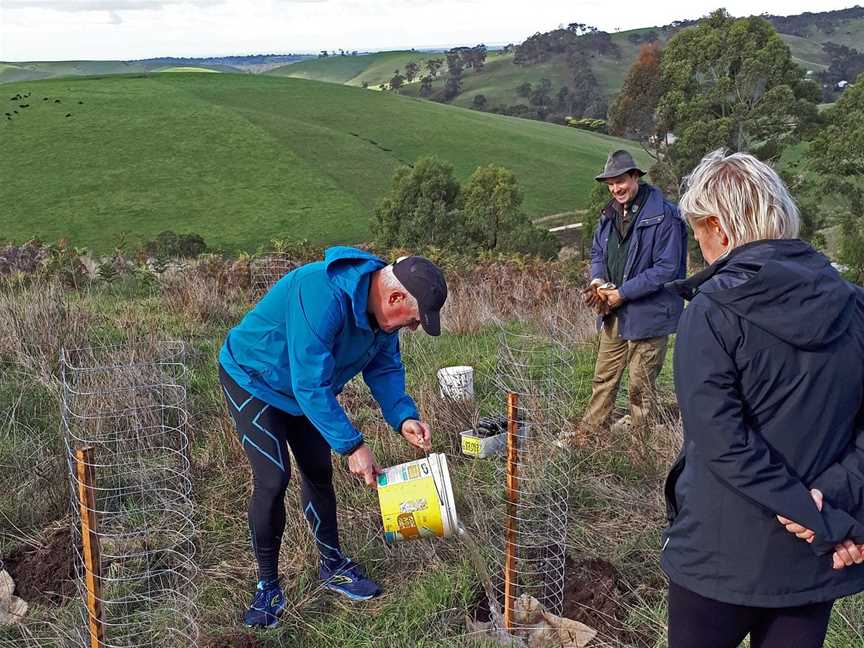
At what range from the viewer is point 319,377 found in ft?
8.13

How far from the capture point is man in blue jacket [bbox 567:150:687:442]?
13.9ft

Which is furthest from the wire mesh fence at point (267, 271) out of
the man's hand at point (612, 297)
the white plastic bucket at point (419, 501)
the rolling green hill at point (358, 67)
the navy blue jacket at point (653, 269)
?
the rolling green hill at point (358, 67)

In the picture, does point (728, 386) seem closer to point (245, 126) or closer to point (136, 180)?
point (136, 180)

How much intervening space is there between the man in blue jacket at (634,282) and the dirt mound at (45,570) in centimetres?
250

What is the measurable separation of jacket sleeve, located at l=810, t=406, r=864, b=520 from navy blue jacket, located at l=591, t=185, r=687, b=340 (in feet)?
8.68

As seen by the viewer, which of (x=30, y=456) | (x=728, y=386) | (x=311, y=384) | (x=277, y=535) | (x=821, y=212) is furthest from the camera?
(x=821, y=212)

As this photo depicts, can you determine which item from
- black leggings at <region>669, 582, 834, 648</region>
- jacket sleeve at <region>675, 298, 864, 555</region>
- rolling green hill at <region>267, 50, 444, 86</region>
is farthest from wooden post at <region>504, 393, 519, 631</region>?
rolling green hill at <region>267, 50, 444, 86</region>

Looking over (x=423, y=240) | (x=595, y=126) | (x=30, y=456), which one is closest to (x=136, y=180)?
(x=423, y=240)

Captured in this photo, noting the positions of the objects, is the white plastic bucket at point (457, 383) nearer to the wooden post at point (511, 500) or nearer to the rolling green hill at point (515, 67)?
the wooden post at point (511, 500)

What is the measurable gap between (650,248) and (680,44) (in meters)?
31.2

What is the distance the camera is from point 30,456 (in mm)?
4047

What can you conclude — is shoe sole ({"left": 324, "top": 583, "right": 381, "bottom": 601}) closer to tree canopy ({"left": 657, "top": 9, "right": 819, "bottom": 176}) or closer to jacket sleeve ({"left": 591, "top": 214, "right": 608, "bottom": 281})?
jacket sleeve ({"left": 591, "top": 214, "right": 608, "bottom": 281})

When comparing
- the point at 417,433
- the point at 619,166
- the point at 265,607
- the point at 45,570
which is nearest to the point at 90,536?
the point at 265,607

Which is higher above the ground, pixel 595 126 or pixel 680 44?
pixel 680 44
